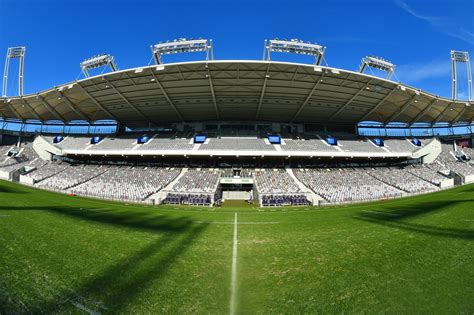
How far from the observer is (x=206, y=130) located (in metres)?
49.1

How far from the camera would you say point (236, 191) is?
3853 cm

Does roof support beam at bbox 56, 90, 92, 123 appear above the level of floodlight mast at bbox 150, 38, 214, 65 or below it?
below

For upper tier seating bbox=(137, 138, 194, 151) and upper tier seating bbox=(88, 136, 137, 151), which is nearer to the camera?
upper tier seating bbox=(137, 138, 194, 151)

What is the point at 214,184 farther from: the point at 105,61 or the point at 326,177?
the point at 105,61

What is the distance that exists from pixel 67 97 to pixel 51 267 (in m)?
43.3

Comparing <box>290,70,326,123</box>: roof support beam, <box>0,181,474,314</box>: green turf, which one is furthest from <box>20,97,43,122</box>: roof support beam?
<box>0,181,474,314</box>: green turf

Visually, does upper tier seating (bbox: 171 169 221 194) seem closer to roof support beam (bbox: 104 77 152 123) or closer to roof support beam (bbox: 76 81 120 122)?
roof support beam (bbox: 104 77 152 123)

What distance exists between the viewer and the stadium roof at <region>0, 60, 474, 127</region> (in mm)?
→ 31875

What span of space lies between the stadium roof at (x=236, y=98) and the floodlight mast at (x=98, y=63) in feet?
14.1

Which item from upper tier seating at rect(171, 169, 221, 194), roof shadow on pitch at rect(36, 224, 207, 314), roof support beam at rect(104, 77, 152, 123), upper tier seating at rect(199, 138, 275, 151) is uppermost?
roof support beam at rect(104, 77, 152, 123)

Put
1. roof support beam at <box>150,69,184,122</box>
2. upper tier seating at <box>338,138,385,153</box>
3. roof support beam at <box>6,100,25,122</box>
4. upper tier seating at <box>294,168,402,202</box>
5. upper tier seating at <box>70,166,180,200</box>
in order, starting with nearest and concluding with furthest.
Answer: roof support beam at <box>150,69,184,122</box>
upper tier seating at <box>294,168,402,202</box>
upper tier seating at <box>70,166,180,200</box>
upper tier seating at <box>338,138,385,153</box>
roof support beam at <box>6,100,25,122</box>

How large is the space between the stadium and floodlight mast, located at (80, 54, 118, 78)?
31 cm

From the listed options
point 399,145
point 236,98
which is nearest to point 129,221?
point 236,98

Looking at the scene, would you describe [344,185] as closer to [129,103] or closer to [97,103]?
[129,103]
